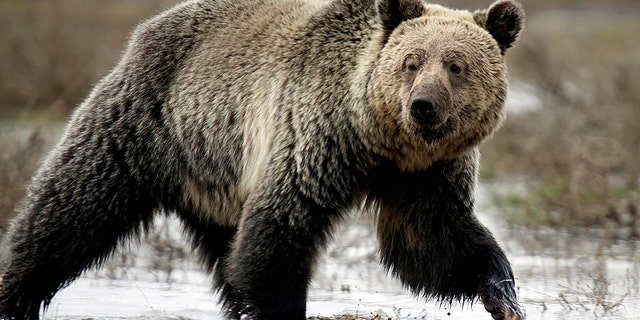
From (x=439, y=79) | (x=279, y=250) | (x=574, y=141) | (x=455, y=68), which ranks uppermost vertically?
(x=574, y=141)

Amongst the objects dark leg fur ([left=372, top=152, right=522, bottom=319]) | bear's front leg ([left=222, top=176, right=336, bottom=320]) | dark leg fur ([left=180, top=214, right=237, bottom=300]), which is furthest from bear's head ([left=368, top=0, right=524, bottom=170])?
dark leg fur ([left=180, top=214, right=237, bottom=300])

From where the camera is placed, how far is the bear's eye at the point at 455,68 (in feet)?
18.3

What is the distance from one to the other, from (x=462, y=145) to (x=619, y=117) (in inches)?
304

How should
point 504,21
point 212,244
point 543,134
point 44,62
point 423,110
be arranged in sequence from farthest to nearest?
point 44,62
point 543,134
point 212,244
point 504,21
point 423,110

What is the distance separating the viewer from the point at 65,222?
646cm

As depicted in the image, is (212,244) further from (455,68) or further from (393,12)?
(455,68)

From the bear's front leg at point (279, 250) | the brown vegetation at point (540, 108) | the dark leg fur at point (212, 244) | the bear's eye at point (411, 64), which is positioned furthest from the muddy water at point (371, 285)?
the bear's eye at point (411, 64)

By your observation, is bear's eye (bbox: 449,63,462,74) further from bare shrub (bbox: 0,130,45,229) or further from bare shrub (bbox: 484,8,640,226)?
bare shrub (bbox: 484,8,640,226)

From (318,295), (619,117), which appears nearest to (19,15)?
(619,117)

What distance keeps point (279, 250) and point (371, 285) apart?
2605 millimetres

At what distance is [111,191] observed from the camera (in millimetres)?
6461

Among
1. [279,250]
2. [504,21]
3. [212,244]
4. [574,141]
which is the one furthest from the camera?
[574,141]

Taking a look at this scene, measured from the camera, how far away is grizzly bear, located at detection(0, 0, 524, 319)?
5695 millimetres

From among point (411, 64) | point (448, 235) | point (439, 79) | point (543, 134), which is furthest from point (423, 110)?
point (543, 134)
